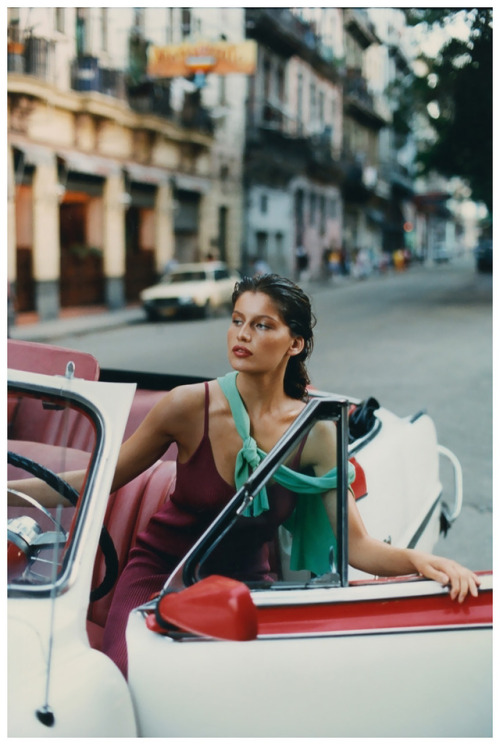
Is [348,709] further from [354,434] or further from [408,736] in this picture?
[354,434]

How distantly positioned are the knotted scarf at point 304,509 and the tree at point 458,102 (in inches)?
40.5

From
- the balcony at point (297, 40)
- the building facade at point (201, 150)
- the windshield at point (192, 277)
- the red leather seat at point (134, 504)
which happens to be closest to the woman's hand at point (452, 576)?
the red leather seat at point (134, 504)

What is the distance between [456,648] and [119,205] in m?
14.4

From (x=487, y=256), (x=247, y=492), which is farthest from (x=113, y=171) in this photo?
(x=247, y=492)

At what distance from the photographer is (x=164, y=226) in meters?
15.9

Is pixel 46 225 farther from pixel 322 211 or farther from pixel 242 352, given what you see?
pixel 242 352

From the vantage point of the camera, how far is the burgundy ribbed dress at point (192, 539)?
5.15 ft

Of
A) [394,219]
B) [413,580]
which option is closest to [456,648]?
[413,580]

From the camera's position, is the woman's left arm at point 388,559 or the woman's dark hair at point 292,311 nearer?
the woman's left arm at point 388,559

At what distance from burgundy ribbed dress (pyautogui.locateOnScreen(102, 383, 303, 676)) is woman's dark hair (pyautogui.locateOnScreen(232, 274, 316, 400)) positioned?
216 mm

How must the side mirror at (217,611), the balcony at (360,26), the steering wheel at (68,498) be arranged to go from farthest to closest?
the balcony at (360,26), the steering wheel at (68,498), the side mirror at (217,611)

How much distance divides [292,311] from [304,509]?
16.8 inches

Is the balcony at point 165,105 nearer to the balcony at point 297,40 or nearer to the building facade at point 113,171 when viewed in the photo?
the building facade at point 113,171

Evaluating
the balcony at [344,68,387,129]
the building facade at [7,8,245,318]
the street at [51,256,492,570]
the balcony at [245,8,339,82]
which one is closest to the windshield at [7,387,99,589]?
the street at [51,256,492,570]
